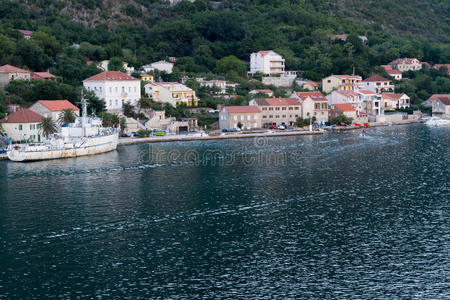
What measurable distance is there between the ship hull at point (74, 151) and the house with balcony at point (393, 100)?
125 ft

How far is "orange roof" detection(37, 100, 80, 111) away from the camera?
48.8 metres

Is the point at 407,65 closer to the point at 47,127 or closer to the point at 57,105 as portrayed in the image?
the point at 57,105

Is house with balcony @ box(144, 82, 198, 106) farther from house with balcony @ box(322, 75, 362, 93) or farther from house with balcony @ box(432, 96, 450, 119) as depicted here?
house with balcony @ box(432, 96, 450, 119)

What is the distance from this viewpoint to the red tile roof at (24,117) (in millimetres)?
44906

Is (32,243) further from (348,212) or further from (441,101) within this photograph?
(441,101)

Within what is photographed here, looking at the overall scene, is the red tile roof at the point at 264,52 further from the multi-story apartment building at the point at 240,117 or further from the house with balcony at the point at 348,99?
the multi-story apartment building at the point at 240,117

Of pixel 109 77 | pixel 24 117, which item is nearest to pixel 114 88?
pixel 109 77

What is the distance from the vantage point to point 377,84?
75812 millimetres

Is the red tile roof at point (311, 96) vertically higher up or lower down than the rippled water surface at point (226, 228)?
higher up

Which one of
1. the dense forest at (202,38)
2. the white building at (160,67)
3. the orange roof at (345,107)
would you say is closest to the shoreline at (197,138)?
the orange roof at (345,107)

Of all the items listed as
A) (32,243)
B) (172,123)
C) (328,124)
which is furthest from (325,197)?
(328,124)

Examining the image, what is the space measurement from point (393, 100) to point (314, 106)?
15.6m

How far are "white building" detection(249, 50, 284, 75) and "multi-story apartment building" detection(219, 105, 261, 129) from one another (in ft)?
64.9

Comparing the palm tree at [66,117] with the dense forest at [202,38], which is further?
the dense forest at [202,38]
